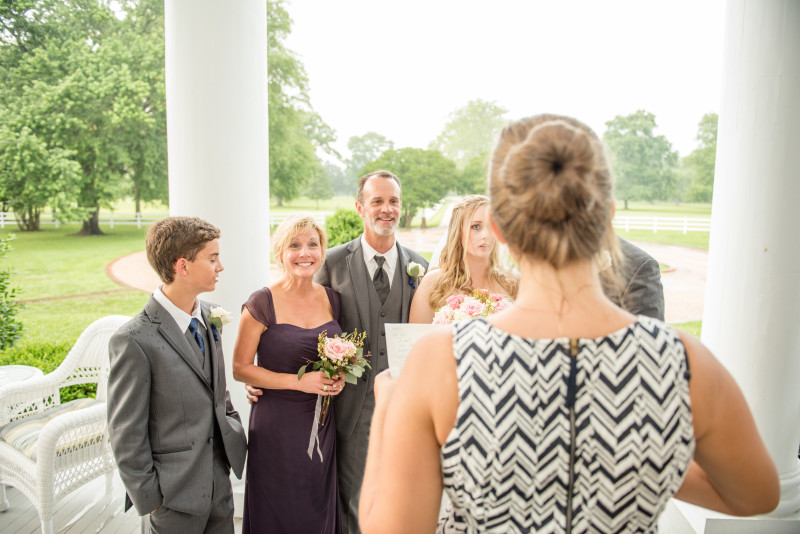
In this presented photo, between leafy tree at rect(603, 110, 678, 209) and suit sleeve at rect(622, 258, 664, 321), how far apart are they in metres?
6.17

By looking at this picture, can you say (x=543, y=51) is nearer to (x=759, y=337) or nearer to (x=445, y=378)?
(x=759, y=337)

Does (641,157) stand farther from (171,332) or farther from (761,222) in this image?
(171,332)

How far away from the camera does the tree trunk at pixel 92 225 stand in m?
8.93

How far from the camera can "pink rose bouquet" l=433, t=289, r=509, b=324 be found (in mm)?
2123

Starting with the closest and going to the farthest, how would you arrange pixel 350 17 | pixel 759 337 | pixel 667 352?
pixel 667 352 < pixel 759 337 < pixel 350 17

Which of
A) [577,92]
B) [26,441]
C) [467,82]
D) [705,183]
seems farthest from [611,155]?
[705,183]

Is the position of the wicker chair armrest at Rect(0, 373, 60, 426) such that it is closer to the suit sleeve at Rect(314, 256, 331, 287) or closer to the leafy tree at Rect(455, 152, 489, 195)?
the suit sleeve at Rect(314, 256, 331, 287)

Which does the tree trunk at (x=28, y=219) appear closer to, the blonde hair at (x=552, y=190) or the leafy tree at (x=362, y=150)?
the leafy tree at (x=362, y=150)

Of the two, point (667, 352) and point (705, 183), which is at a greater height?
point (705, 183)

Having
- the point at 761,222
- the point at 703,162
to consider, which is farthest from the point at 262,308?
the point at 703,162

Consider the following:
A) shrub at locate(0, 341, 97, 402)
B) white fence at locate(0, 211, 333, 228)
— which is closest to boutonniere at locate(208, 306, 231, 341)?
shrub at locate(0, 341, 97, 402)

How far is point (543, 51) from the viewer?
7754 millimetres

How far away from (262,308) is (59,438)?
1547mm

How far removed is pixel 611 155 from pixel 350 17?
31.2 feet
